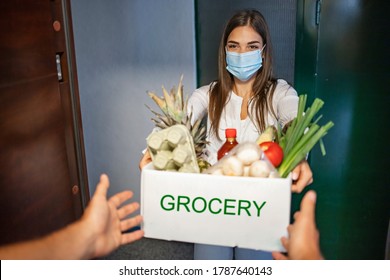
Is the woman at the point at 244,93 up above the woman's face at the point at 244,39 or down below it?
below

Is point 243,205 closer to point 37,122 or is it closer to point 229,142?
point 229,142

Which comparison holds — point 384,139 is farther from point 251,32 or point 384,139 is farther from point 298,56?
point 251,32

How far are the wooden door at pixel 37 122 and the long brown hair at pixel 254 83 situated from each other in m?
0.95

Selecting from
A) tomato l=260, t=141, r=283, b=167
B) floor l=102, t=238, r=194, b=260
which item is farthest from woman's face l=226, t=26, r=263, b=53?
floor l=102, t=238, r=194, b=260

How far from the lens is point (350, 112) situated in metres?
2.04

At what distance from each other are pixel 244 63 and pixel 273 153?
65cm

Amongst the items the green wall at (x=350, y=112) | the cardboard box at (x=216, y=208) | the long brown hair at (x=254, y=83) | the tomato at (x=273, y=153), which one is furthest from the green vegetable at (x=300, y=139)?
the green wall at (x=350, y=112)

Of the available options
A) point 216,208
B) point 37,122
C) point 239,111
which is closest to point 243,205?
point 216,208

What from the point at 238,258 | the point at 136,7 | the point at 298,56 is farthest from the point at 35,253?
the point at 136,7

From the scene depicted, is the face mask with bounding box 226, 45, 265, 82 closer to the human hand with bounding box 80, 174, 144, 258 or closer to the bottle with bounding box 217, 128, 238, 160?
the bottle with bounding box 217, 128, 238, 160

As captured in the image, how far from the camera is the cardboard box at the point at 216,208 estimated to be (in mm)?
1051

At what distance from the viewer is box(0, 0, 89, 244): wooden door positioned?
6.10 ft

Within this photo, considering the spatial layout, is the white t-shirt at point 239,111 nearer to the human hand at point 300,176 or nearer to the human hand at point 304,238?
the human hand at point 300,176

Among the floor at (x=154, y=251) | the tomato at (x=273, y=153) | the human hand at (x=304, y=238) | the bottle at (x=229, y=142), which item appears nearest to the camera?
the human hand at (x=304, y=238)
